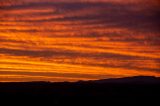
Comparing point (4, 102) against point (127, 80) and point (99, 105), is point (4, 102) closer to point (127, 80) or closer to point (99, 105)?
point (99, 105)

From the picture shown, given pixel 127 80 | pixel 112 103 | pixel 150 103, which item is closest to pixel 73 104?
pixel 112 103

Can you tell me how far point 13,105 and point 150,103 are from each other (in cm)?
743

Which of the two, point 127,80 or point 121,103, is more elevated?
point 127,80

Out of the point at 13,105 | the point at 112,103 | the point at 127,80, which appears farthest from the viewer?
the point at 127,80

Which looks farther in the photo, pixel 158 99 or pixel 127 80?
pixel 127 80

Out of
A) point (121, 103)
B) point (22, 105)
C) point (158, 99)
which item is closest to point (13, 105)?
point (22, 105)

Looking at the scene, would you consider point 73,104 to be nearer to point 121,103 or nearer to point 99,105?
point 99,105

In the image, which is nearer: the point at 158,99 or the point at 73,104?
the point at 73,104

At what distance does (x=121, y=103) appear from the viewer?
25.6m

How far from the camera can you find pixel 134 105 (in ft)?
78.9

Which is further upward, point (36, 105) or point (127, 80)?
point (127, 80)

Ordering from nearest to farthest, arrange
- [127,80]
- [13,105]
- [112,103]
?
1. [13,105]
2. [112,103]
3. [127,80]

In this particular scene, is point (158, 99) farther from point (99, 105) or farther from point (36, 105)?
point (36, 105)

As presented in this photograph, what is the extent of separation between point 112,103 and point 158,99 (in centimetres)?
302
